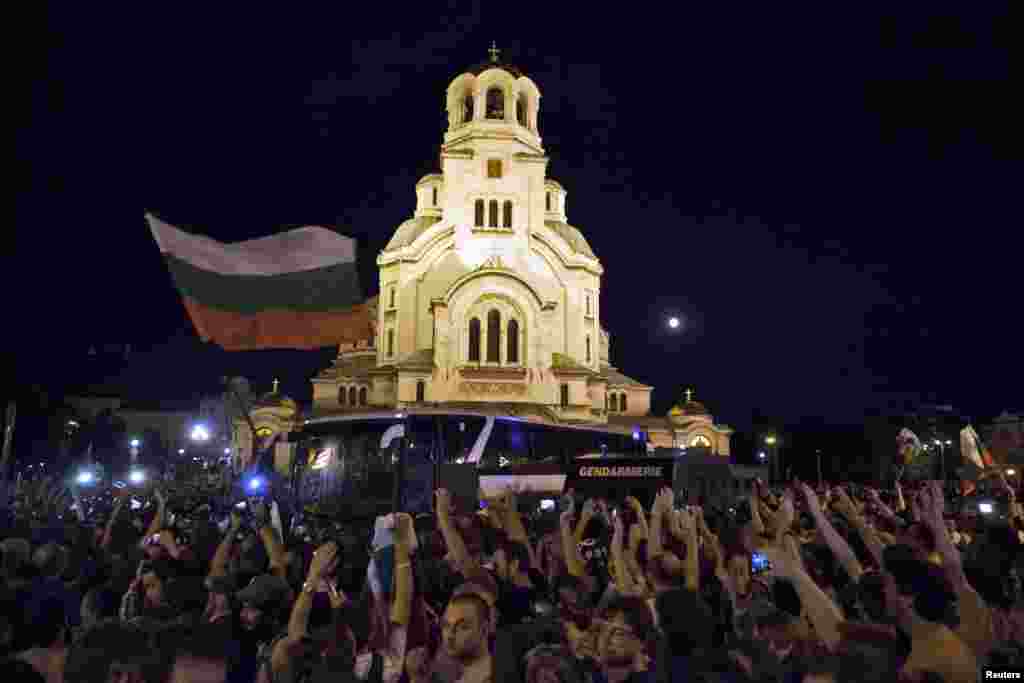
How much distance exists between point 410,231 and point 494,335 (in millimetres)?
10793

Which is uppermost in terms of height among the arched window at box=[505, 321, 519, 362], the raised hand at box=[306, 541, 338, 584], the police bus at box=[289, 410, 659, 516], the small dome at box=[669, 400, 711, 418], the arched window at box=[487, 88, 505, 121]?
the arched window at box=[487, 88, 505, 121]

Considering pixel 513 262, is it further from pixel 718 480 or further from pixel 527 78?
pixel 718 480

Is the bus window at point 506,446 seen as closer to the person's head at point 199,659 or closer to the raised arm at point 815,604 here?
the raised arm at point 815,604

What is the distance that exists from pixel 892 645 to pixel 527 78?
169 ft

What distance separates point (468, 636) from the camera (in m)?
3.79

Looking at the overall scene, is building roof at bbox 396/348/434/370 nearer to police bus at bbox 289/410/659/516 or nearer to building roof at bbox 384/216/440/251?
building roof at bbox 384/216/440/251

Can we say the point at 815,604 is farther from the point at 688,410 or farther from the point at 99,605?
the point at 688,410

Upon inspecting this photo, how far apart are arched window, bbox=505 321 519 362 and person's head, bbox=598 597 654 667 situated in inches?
1558

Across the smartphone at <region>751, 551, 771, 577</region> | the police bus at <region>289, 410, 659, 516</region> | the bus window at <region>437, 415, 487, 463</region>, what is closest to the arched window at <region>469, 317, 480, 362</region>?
the police bus at <region>289, 410, 659, 516</region>

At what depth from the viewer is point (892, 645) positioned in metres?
3.39

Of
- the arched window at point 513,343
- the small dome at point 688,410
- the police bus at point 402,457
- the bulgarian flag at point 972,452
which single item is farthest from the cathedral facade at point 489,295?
the bulgarian flag at point 972,452

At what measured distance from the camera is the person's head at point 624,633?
3621 millimetres

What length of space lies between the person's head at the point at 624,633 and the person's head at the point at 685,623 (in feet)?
1.30

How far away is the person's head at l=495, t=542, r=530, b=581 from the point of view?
6479 mm
